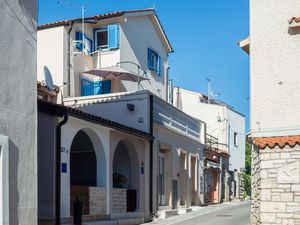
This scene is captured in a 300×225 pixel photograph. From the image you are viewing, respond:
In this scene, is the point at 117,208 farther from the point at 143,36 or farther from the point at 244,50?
the point at 143,36

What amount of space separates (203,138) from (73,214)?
15.8 m

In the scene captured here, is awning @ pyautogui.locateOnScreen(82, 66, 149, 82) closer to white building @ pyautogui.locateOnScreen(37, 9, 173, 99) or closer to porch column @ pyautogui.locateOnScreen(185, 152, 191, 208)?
white building @ pyautogui.locateOnScreen(37, 9, 173, 99)

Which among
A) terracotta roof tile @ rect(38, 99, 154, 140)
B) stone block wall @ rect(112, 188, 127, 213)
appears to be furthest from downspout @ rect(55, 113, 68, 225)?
stone block wall @ rect(112, 188, 127, 213)

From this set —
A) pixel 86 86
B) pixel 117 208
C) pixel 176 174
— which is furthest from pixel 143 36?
pixel 117 208

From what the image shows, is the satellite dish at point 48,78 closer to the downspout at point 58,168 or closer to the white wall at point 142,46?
the downspout at point 58,168

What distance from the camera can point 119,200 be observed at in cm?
1873

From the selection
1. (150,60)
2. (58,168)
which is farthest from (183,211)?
(58,168)

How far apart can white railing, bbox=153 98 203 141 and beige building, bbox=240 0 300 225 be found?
28.1 ft

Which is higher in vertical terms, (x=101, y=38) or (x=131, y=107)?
(x=101, y=38)

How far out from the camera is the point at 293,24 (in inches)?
529

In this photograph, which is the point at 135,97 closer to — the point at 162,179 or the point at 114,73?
the point at 114,73

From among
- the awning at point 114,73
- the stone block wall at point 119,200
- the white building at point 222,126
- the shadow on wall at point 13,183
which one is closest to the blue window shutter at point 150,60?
the awning at point 114,73

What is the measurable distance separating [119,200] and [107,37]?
1073cm

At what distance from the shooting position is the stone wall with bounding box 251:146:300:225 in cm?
1312
